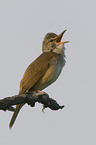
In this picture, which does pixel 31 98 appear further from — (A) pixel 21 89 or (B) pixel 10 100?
(A) pixel 21 89

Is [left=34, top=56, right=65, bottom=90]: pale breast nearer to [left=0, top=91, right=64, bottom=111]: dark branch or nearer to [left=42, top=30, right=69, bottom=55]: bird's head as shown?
[left=42, top=30, right=69, bottom=55]: bird's head

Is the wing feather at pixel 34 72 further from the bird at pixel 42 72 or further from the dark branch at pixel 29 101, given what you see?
the dark branch at pixel 29 101

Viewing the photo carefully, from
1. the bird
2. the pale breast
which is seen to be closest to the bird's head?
the bird

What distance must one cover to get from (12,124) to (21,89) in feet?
3.13

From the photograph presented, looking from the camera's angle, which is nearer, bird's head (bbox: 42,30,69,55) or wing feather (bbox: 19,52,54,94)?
wing feather (bbox: 19,52,54,94)

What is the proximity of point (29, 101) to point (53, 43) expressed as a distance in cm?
268

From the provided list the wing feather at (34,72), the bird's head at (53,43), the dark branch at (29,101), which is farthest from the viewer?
the bird's head at (53,43)

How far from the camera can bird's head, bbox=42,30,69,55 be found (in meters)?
7.61

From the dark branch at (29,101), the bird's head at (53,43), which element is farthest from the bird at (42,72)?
the dark branch at (29,101)

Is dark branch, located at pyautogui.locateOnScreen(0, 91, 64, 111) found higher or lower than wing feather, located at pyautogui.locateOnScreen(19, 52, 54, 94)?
lower

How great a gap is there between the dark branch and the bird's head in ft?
5.75

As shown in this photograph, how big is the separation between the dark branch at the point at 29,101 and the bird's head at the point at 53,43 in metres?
1.75

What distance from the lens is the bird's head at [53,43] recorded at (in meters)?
7.61

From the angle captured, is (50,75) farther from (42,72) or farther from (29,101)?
(29,101)
